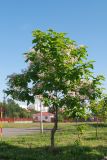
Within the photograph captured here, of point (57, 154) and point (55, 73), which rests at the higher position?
point (55, 73)

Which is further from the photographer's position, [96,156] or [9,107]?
[9,107]

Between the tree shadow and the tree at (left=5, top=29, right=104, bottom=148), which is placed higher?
the tree at (left=5, top=29, right=104, bottom=148)

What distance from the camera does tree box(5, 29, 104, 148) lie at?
624 inches

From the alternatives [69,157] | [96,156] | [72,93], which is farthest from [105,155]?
[72,93]

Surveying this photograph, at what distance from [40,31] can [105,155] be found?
5409 millimetres

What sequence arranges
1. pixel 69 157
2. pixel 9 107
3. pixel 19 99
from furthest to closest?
pixel 9 107
pixel 19 99
pixel 69 157

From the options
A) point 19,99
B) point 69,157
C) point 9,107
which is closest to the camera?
point 69,157

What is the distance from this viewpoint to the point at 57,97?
16266 mm

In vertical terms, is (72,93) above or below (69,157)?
above

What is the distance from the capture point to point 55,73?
1588 cm

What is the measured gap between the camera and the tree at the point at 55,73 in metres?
15.8

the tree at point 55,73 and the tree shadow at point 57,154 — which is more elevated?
the tree at point 55,73

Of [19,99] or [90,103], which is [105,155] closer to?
[90,103]

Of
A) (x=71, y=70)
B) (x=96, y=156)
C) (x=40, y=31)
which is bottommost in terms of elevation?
(x=96, y=156)
